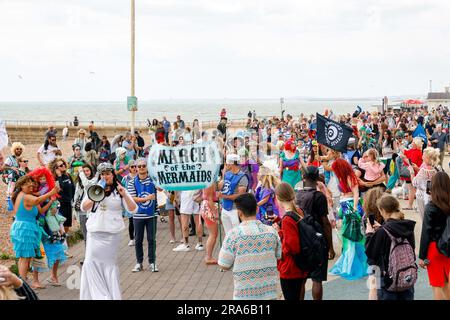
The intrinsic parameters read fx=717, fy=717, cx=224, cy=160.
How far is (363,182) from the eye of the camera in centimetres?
1134

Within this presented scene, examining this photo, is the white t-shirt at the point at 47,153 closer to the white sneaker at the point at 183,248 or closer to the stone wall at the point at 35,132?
the white sneaker at the point at 183,248

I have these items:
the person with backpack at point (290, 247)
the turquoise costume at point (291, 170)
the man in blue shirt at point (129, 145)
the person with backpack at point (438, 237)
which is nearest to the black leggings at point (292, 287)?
the person with backpack at point (290, 247)

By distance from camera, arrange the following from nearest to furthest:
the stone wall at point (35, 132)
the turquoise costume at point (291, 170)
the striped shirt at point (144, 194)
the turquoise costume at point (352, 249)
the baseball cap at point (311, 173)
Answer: the baseball cap at point (311, 173) < the turquoise costume at point (352, 249) < the striped shirt at point (144, 194) < the turquoise costume at point (291, 170) < the stone wall at point (35, 132)

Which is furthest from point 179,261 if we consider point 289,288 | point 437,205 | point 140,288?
point 437,205

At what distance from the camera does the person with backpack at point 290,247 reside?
6.62 metres

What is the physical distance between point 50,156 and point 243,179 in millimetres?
6046

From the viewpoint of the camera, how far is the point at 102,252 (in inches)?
299

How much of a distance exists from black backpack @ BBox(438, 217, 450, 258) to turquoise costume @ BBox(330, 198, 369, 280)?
109 inches

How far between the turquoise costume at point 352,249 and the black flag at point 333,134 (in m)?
2.17

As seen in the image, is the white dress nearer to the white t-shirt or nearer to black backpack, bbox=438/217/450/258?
black backpack, bbox=438/217/450/258

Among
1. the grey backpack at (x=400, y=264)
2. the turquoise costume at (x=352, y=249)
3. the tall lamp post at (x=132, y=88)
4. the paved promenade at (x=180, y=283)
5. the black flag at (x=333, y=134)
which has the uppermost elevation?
the tall lamp post at (x=132, y=88)

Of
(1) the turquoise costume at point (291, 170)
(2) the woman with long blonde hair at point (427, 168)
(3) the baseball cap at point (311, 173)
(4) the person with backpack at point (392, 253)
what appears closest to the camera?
(4) the person with backpack at point (392, 253)

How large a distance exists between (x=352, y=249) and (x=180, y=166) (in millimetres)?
2592
